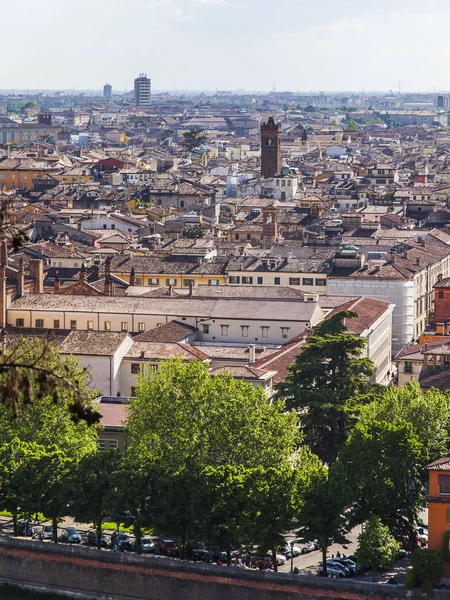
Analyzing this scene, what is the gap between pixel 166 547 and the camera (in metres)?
34.5

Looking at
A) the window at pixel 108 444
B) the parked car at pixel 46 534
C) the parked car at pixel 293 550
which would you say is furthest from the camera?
the window at pixel 108 444

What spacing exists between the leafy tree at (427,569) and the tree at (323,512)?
1.87m

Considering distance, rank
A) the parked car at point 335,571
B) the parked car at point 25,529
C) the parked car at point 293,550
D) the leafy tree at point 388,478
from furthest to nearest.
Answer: the parked car at point 25,529 < the parked car at point 293,550 < the leafy tree at point 388,478 < the parked car at point 335,571

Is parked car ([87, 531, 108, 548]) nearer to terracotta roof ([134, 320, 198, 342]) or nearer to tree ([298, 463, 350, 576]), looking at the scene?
tree ([298, 463, 350, 576])

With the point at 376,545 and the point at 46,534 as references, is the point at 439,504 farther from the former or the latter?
the point at 46,534

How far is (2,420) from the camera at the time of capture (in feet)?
123

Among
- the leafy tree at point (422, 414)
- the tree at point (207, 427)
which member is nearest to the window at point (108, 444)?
the tree at point (207, 427)

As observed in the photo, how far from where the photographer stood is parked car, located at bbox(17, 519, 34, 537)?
1416 inches

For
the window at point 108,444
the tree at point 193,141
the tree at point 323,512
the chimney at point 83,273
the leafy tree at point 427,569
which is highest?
the tree at point 193,141

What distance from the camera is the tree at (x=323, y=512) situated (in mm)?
31625

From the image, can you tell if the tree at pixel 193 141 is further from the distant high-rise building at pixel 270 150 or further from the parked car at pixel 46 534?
the parked car at pixel 46 534

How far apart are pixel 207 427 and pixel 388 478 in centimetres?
454

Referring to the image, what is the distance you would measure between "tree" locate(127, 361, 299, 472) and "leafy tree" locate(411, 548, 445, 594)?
4.81 meters

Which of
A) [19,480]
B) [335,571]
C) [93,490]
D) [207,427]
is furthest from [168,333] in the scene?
[335,571]
